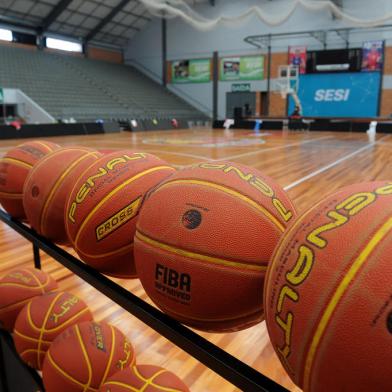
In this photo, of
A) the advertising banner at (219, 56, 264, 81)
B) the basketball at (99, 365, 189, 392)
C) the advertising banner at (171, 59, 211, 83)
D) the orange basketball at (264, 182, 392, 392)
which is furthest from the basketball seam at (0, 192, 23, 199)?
the advertising banner at (171, 59, 211, 83)

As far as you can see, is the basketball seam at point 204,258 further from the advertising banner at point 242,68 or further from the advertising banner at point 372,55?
the advertising banner at point 242,68

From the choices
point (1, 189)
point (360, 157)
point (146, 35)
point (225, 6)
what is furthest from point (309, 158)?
point (146, 35)

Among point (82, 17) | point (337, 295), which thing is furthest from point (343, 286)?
point (82, 17)

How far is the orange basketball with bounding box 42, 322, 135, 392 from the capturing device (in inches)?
37.2

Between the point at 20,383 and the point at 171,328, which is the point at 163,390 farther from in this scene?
the point at 20,383

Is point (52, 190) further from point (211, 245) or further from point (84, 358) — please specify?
point (211, 245)

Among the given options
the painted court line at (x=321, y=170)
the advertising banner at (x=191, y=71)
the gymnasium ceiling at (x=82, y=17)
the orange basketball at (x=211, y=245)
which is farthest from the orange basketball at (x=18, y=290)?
the advertising banner at (x=191, y=71)

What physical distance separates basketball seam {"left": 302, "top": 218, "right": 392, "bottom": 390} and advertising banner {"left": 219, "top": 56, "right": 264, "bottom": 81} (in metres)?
15.4

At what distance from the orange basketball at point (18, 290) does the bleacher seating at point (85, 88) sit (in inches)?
424

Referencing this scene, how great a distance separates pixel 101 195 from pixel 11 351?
712mm

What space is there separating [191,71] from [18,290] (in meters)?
16.3

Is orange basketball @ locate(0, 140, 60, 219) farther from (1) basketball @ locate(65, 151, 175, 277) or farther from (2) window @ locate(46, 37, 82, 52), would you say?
(2) window @ locate(46, 37, 82, 52)

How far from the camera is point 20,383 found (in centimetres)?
118

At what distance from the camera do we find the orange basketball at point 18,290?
4.04ft
